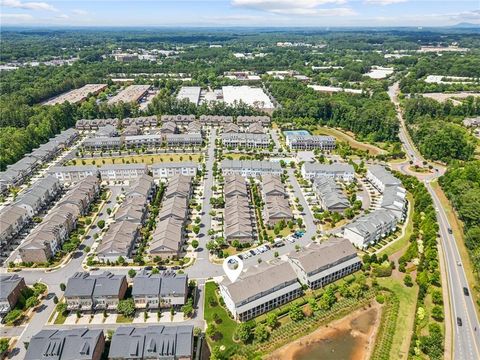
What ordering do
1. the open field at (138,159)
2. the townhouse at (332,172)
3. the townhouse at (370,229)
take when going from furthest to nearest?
the open field at (138,159), the townhouse at (332,172), the townhouse at (370,229)

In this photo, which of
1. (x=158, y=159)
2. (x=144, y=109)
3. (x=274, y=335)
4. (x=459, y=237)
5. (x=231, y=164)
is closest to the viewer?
(x=274, y=335)

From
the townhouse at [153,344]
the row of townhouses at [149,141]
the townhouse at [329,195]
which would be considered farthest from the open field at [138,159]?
the townhouse at [153,344]

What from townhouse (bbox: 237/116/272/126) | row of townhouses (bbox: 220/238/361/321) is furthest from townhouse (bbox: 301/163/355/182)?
townhouse (bbox: 237/116/272/126)

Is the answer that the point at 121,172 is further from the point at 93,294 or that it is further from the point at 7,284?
the point at 93,294

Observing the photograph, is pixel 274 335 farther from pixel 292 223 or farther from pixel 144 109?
pixel 144 109

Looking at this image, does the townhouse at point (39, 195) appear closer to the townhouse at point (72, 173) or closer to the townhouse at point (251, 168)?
the townhouse at point (72, 173)

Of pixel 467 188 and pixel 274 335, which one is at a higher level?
pixel 467 188

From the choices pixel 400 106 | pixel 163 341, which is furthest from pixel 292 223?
pixel 400 106
